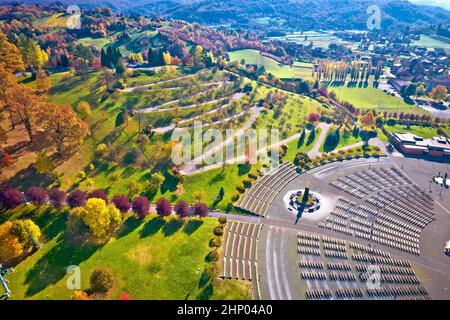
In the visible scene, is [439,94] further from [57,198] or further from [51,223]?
[51,223]

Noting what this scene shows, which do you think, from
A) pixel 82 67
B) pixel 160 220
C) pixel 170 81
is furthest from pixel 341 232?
pixel 82 67

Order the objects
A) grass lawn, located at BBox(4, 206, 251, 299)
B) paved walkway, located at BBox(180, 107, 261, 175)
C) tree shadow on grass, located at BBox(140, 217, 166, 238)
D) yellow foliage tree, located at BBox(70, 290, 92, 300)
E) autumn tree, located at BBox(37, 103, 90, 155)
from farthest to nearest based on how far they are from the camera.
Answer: paved walkway, located at BBox(180, 107, 261, 175)
autumn tree, located at BBox(37, 103, 90, 155)
tree shadow on grass, located at BBox(140, 217, 166, 238)
grass lawn, located at BBox(4, 206, 251, 299)
yellow foliage tree, located at BBox(70, 290, 92, 300)

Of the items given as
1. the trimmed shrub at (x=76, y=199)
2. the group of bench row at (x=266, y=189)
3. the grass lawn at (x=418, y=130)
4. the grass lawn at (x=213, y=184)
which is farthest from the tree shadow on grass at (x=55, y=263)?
the grass lawn at (x=418, y=130)

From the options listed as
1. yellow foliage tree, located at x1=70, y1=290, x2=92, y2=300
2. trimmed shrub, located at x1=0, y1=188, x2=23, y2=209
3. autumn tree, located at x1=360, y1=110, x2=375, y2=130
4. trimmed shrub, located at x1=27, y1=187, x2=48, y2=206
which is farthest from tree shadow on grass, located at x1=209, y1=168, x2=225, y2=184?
autumn tree, located at x1=360, y1=110, x2=375, y2=130

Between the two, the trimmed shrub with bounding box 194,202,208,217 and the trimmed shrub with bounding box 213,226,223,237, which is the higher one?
the trimmed shrub with bounding box 194,202,208,217

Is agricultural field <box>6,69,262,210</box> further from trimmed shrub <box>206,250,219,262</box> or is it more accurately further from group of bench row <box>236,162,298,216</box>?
trimmed shrub <box>206,250,219,262</box>

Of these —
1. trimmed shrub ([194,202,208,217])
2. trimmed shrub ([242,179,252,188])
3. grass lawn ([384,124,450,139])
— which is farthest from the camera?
grass lawn ([384,124,450,139])

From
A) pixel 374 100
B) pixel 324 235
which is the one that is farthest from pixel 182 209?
pixel 374 100
